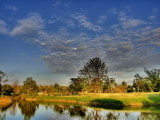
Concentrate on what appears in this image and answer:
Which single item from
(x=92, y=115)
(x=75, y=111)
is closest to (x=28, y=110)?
(x=75, y=111)

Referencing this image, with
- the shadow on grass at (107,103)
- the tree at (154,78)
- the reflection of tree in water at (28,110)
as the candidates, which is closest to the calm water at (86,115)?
the reflection of tree in water at (28,110)

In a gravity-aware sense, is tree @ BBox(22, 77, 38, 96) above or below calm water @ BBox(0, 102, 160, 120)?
above

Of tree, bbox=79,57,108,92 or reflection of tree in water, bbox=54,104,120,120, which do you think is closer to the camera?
reflection of tree in water, bbox=54,104,120,120

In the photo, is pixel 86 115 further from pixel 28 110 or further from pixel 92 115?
pixel 28 110

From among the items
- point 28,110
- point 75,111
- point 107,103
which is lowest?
point 28,110

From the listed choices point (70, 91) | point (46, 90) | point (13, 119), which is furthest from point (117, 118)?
point (46, 90)

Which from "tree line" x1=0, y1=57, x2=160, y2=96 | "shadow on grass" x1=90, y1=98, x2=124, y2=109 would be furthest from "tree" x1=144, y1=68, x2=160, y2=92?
"shadow on grass" x1=90, y1=98, x2=124, y2=109

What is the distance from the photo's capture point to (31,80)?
5723 inches

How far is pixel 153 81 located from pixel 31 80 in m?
78.6

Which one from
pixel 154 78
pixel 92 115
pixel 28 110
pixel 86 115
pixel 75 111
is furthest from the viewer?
pixel 154 78

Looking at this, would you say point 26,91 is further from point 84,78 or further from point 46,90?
point 84,78

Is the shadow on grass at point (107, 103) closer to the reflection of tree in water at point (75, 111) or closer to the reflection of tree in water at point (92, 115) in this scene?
the reflection of tree in water at point (75, 111)

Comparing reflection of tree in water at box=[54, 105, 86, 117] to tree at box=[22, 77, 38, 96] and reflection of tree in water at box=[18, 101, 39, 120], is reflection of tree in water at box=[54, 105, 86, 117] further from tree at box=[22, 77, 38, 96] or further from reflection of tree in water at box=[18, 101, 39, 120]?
tree at box=[22, 77, 38, 96]

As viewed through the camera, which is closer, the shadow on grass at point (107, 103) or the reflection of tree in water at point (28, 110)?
the reflection of tree in water at point (28, 110)
